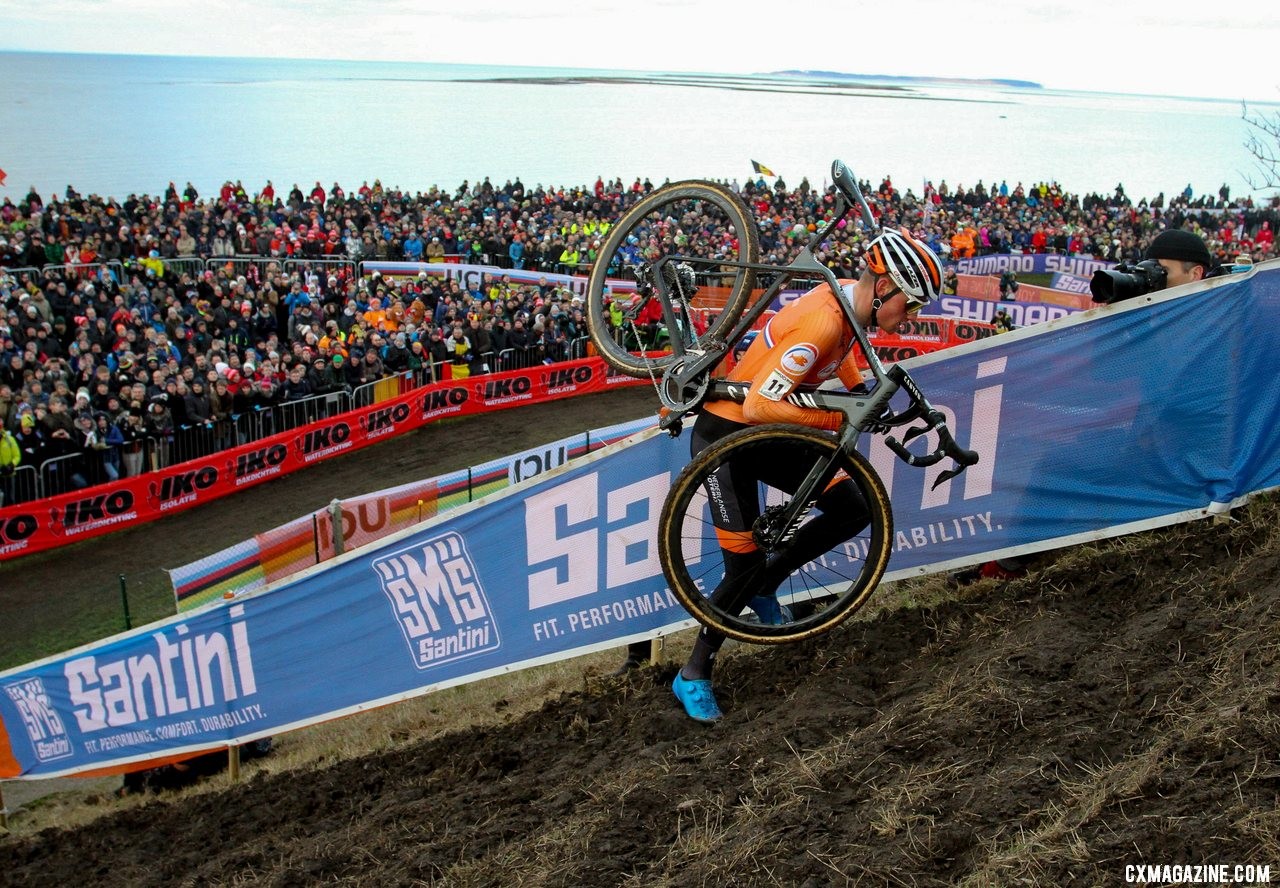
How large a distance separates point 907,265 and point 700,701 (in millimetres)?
3063

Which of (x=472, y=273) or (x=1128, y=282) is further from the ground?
(x=1128, y=282)

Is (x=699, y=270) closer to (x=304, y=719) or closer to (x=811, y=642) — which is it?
(x=811, y=642)

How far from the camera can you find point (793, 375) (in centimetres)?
574

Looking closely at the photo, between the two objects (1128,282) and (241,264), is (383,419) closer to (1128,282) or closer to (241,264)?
(241,264)

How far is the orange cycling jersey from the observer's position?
5.76m

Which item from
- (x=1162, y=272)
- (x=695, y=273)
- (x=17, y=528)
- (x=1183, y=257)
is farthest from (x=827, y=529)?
(x=17, y=528)

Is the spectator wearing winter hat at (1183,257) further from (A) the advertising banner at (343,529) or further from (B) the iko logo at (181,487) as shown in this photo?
(B) the iko logo at (181,487)

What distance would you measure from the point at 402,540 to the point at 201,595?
5.94 m

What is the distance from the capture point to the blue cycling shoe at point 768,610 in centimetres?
660

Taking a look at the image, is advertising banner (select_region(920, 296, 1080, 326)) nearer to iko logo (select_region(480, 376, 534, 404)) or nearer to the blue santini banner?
iko logo (select_region(480, 376, 534, 404))

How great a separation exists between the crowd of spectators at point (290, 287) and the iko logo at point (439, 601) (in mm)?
8975

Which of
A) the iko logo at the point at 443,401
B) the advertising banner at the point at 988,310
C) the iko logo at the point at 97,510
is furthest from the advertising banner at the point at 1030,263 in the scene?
the iko logo at the point at 97,510

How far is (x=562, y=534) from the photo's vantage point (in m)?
7.81

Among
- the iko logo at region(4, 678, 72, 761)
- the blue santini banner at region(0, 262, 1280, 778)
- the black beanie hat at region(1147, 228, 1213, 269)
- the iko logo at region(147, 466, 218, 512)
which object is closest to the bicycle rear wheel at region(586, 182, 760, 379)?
the blue santini banner at region(0, 262, 1280, 778)
